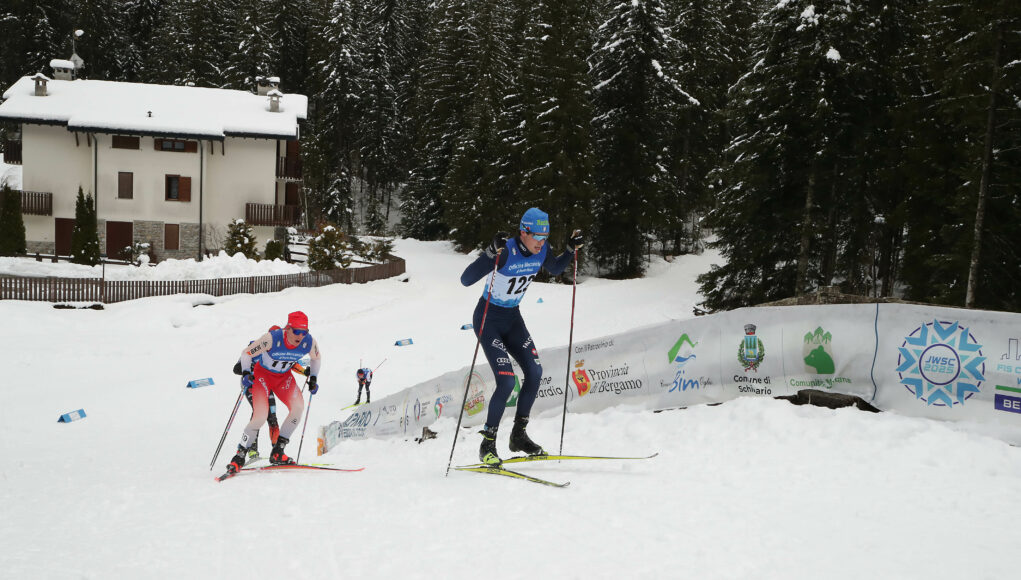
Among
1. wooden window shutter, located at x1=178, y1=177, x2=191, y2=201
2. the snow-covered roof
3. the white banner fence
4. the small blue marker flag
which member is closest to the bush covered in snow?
the snow-covered roof

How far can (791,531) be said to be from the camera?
4.76 meters

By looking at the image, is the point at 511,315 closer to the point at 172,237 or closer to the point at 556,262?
the point at 556,262

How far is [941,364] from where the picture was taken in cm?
695

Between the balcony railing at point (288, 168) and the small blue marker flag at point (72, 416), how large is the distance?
27.9 metres

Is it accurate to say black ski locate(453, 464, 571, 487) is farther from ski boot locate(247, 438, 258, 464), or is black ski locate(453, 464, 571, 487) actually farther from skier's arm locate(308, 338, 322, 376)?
ski boot locate(247, 438, 258, 464)

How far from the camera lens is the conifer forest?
1820cm

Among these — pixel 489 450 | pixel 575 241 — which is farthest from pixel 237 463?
pixel 575 241

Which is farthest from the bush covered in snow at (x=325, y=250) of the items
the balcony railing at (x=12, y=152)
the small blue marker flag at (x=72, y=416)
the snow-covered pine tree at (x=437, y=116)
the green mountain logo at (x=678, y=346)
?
the green mountain logo at (x=678, y=346)

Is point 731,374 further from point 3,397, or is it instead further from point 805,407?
point 3,397

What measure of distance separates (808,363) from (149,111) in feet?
123

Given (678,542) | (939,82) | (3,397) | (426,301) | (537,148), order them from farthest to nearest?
1. (537,148)
2. (426,301)
3. (939,82)
4. (3,397)
5. (678,542)

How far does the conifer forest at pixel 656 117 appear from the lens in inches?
→ 717

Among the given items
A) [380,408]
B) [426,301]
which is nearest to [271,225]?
[426,301]

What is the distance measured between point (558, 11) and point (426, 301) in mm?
17353
